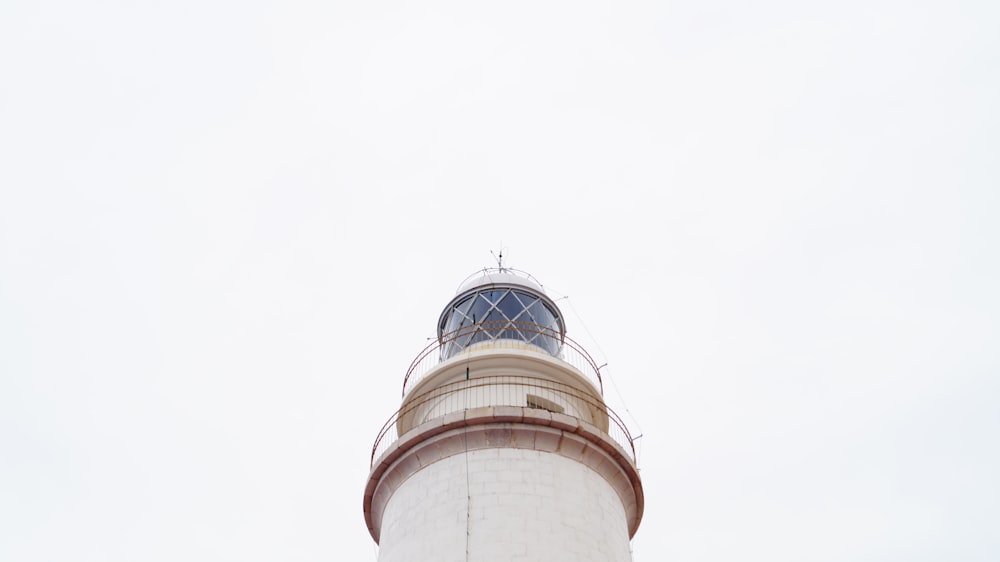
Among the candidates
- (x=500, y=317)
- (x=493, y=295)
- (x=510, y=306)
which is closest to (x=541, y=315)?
(x=510, y=306)

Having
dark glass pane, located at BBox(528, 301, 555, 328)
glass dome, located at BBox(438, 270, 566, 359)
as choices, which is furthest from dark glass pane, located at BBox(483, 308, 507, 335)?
dark glass pane, located at BBox(528, 301, 555, 328)

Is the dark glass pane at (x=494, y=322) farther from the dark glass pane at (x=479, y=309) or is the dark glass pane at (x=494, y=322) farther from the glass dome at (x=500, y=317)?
the dark glass pane at (x=479, y=309)

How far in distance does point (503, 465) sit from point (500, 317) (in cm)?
402

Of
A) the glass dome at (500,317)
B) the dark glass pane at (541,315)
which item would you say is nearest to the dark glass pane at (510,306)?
the glass dome at (500,317)

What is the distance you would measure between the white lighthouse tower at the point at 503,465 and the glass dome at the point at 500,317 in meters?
0.05

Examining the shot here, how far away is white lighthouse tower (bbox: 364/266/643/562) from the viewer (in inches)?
485

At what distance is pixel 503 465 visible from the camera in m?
13.0

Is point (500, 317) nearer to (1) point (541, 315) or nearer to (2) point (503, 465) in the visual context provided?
(1) point (541, 315)

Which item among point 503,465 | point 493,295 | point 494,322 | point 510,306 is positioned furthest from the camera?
point 493,295

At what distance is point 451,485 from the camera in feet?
42.5

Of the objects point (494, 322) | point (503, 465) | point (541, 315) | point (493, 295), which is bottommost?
point (503, 465)

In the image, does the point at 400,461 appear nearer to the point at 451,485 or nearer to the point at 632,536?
the point at 451,485

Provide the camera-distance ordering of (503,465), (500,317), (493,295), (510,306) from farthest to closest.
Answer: (493,295) → (510,306) → (500,317) → (503,465)

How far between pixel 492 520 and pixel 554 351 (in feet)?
14.8
